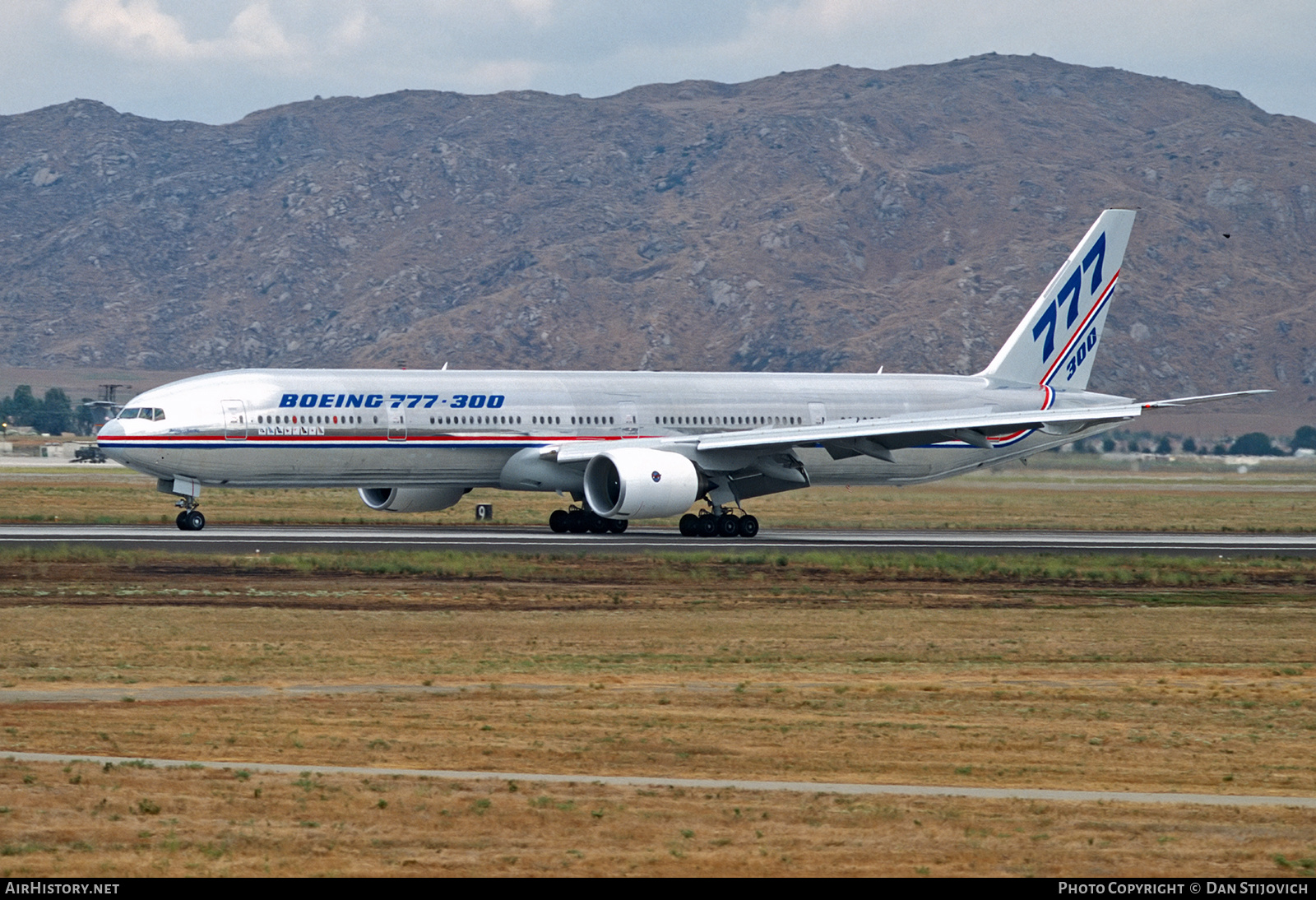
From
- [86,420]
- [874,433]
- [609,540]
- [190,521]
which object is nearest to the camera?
[609,540]

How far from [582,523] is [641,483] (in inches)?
157

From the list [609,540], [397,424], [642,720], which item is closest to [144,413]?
[397,424]

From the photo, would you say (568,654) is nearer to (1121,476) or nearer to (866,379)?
(866,379)

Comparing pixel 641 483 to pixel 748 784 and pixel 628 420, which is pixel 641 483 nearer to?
pixel 628 420

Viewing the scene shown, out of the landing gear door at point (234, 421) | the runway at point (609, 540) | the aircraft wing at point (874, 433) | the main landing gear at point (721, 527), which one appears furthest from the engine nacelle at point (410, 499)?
the main landing gear at point (721, 527)

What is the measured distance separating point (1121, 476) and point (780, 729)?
70247 millimetres

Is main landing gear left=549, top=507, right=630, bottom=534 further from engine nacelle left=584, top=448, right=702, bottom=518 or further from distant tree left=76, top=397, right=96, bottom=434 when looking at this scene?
distant tree left=76, top=397, right=96, bottom=434

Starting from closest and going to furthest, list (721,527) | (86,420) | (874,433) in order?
(874,433) → (721,527) → (86,420)

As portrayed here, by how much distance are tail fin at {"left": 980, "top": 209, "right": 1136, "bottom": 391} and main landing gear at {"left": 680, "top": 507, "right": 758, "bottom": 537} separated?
11728 mm

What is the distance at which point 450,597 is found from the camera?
2942 centimetres

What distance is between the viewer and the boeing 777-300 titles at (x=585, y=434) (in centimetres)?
4266

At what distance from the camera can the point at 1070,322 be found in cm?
5456

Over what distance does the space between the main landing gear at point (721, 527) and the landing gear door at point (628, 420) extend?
2.74m
